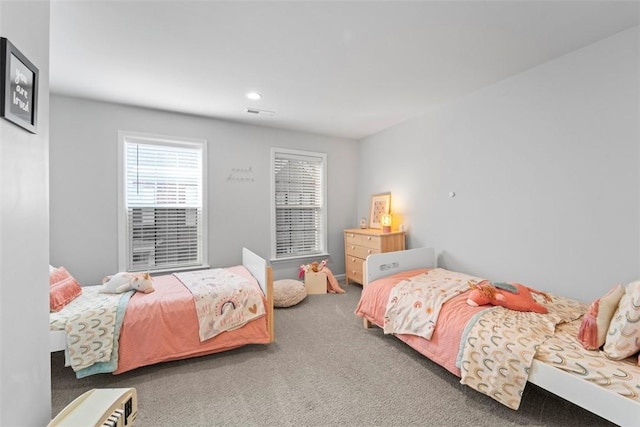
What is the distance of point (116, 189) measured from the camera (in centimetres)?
323

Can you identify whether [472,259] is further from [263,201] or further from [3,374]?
[3,374]

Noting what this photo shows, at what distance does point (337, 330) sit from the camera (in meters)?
2.83

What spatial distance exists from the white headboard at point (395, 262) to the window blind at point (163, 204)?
2.27m

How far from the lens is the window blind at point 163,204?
3.36 metres

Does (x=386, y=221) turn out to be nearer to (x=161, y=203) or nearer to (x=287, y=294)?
(x=287, y=294)

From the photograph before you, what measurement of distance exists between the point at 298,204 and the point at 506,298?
10.1 feet

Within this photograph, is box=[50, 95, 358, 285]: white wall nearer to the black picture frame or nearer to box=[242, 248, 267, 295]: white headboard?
box=[242, 248, 267, 295]: white headboard

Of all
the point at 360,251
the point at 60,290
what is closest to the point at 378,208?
the point at 360,251

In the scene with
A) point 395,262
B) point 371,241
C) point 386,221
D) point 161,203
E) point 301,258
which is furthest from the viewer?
point 301,258

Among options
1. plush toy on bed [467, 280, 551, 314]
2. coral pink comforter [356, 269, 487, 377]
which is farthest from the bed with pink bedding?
plush toy on bed [467, 280, 551, 314]

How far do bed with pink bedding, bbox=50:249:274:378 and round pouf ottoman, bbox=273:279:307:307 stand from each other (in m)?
0.92

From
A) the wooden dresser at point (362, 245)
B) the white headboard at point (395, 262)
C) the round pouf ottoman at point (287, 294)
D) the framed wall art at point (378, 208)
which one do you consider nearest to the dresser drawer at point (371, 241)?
the wooden dresser at point (362, 245)

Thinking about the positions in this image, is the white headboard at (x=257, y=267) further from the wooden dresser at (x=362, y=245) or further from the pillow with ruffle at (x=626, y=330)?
the pillow with ruffle at (x=626, y=330)

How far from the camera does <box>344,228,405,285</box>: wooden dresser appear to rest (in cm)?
377
